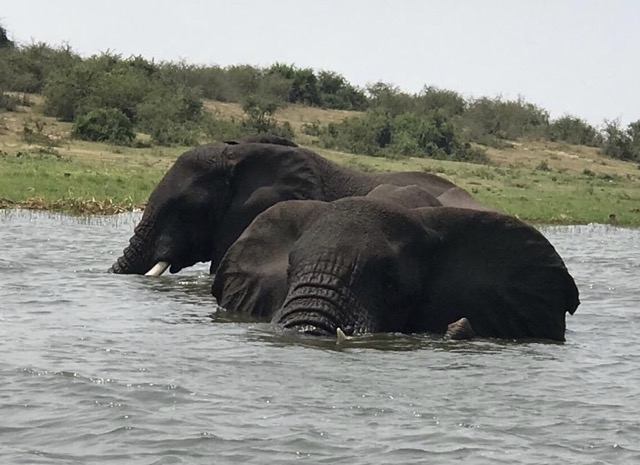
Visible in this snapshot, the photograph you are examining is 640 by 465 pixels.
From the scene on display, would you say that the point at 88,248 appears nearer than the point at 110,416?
No

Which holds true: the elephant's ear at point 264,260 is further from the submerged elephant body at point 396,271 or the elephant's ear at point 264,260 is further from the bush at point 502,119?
Answer: the bush at point 502,119

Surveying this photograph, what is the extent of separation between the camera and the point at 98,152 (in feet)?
94.3

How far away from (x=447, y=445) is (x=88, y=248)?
1036 cm

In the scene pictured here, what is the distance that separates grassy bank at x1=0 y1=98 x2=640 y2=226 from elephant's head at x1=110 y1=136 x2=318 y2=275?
7947 mm

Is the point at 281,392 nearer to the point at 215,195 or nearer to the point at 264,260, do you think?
the point at 264,260

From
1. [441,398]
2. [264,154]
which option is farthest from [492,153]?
[441,398]

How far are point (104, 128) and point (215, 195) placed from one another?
18015 millimetres

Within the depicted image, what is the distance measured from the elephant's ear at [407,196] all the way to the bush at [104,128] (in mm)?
19744

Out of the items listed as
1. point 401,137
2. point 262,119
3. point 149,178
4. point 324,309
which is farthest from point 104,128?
point 324,309

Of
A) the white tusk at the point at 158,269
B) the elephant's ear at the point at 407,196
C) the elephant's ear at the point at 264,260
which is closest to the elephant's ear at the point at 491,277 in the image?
the elephant's ear at the point at 407,196

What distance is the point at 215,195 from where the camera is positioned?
521 inches

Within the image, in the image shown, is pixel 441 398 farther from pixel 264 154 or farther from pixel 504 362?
pixel 264 154

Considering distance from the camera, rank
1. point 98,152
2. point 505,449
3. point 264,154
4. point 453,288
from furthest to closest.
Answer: point 98,152
point 264,154
point 453,288
point 505,449

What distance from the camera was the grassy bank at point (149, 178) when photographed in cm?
2222
